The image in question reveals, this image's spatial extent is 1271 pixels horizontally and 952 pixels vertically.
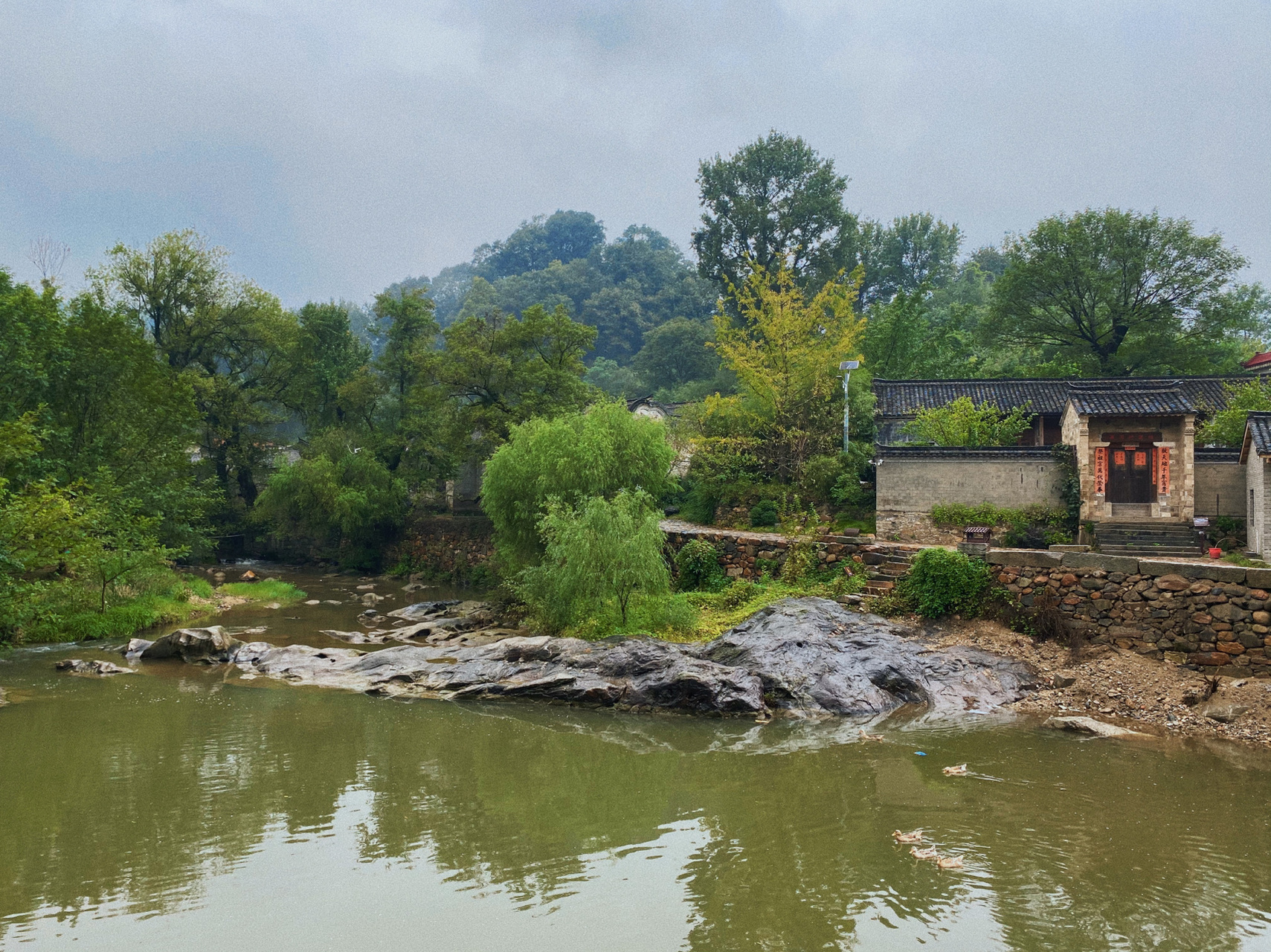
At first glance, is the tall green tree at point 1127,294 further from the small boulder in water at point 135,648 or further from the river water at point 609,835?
the small boulder in water at point 135,648

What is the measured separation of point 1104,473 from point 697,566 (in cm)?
1028

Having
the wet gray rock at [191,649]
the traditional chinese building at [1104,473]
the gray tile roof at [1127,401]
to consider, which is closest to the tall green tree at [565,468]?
the traditional chinese building at [1104,473]

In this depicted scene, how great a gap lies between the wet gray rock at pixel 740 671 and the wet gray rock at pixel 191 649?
154 cm

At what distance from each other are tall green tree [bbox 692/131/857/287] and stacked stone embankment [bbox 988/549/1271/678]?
38182 millimetres

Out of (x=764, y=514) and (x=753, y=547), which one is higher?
(x=764, y=514)

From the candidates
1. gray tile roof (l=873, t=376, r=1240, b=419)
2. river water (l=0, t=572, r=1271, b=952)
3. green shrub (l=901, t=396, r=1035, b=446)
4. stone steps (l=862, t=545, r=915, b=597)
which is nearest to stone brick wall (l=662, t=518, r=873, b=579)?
stone steps (l=862, t=545, r=915, b=597)

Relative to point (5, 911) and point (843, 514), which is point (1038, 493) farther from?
point (5, 911)

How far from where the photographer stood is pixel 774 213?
174 ft

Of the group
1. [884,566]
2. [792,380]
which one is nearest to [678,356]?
[792,380]

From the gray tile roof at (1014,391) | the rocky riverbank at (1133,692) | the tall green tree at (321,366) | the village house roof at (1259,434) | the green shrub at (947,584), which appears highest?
the tall green tree at (321,366)

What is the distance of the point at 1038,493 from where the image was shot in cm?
2155

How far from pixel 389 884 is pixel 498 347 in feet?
87.4

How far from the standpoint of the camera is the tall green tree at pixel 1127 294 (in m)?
34.3

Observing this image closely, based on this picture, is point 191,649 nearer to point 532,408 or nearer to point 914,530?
point 532,408
